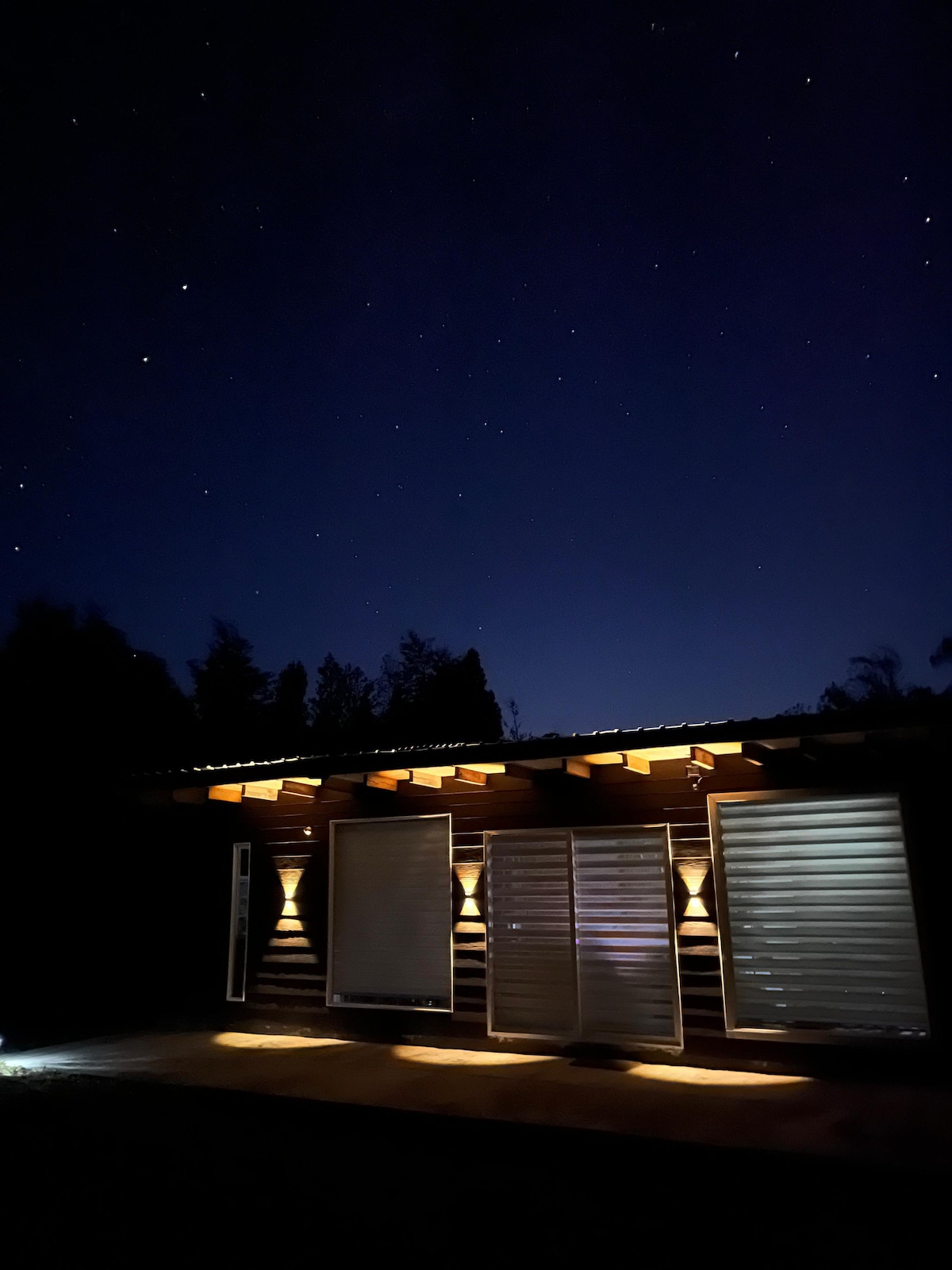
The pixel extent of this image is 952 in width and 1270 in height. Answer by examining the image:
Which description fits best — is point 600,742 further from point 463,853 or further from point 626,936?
point 463,853

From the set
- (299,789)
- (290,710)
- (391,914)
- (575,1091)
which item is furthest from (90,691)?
(575,1091)

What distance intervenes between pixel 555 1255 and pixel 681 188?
1114cm

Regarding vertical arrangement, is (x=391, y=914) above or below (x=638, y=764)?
below

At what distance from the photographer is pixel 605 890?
845 cm

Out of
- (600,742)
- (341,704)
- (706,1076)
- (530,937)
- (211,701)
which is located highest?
(341,704)

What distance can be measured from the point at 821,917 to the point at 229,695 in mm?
31404

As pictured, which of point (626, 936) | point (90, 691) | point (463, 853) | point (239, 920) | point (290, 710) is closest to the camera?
point (626, 936)

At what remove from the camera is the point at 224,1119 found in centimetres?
678

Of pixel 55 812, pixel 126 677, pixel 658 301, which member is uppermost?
pixel 658 301

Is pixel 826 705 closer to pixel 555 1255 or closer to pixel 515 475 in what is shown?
pixel 515 475

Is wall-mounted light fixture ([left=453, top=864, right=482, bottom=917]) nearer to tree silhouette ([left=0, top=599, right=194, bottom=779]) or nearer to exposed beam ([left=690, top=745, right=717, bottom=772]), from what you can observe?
exposed beam ([left=690, top=745, right=717, bottom=772])

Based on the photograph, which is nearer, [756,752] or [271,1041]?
[756,752]

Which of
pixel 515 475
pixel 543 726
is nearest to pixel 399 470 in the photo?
pixel 515 475

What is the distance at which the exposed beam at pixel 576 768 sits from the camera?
800cm
